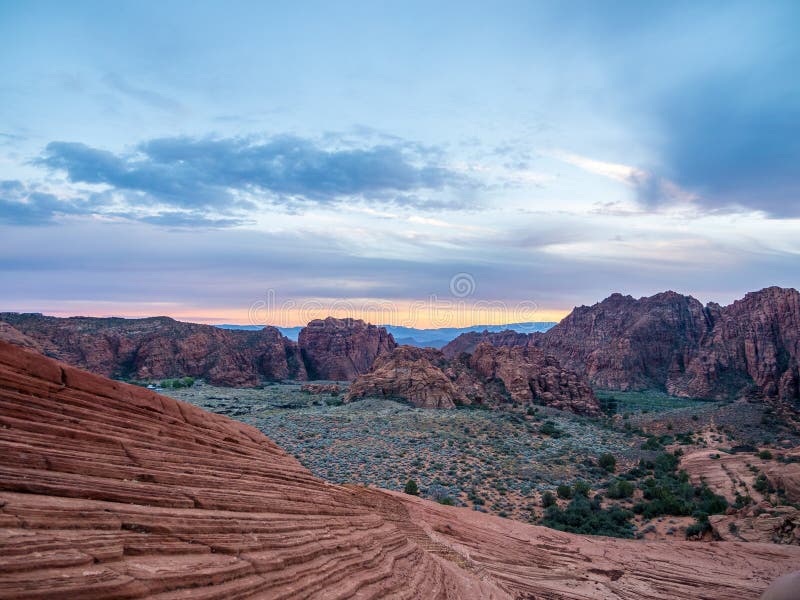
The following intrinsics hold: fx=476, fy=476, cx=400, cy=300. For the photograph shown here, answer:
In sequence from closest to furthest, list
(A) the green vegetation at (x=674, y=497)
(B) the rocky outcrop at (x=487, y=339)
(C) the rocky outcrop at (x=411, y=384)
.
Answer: (A) the green vegetation at (x=674, y=497) → (C) the rocky outcrop at (x=411, y=384) → (B) the rocky outcrop at (x=487, y=339)

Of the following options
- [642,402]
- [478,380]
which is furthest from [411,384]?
[642,402]

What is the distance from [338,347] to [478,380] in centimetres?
4463

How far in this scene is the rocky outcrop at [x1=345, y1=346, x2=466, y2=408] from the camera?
164 feet

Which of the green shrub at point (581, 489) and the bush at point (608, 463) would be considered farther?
the bush at point (608, 463)

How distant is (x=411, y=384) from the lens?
2036 inches

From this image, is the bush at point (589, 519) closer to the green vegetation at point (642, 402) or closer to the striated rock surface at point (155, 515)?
the striated rock surface at point (155, 515)

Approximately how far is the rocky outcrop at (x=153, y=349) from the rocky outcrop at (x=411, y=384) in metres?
28.7

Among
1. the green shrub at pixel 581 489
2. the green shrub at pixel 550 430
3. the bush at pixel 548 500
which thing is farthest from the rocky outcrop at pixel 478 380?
the bush at pixel 548 500

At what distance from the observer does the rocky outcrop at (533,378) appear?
5688cm

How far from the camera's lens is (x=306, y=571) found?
24.0 ft

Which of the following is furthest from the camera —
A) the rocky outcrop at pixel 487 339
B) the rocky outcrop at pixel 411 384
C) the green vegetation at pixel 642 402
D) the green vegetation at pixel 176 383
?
the rocky outcrop at pixel 487 339

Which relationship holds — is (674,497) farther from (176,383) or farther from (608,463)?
(176,383)

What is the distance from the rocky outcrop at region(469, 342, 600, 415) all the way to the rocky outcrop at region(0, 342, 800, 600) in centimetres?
4258

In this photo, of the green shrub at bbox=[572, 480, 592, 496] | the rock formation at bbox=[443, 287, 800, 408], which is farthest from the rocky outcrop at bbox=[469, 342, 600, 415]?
the green shrub at bbox=[572, 480, 592, 496]
